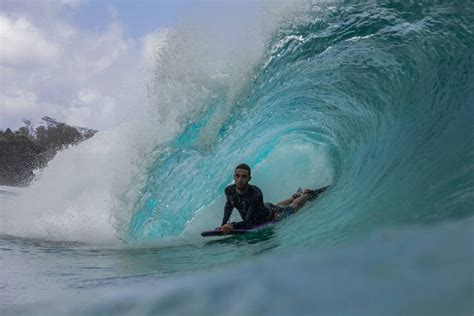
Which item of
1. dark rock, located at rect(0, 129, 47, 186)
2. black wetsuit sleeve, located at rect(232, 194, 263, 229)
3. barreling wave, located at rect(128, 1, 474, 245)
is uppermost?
dark rock, located at rect(0, 129, 47, 186)

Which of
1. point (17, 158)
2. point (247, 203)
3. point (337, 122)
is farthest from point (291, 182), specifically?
point (17, 158)

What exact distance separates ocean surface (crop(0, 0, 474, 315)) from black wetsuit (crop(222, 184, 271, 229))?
594 mm

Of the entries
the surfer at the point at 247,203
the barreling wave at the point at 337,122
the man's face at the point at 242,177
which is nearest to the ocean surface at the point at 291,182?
the barreling wave at the point at 337,122

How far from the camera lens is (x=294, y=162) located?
1173cm

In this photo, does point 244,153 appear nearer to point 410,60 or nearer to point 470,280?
point 410,60

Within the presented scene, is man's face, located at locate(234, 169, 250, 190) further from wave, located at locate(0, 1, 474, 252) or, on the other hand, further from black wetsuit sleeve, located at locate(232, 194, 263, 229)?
wave, located at locate(0, 1, 474, 252)

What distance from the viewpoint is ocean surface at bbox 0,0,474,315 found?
114 centimetres

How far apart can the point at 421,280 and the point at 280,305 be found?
29 cm

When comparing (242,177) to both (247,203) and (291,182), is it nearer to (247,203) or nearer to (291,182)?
(247,203)

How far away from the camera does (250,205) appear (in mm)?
6695

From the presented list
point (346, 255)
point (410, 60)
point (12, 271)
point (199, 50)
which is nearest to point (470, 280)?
point (346, 255)

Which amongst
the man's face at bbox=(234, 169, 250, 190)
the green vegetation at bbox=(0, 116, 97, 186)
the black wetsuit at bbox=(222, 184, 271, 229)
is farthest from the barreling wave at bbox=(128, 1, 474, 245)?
the green vegetation at bbox=(0, 116, 97, 186)

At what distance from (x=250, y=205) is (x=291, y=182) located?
4714 millimetres

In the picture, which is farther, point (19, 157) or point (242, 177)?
point (19, 157)
